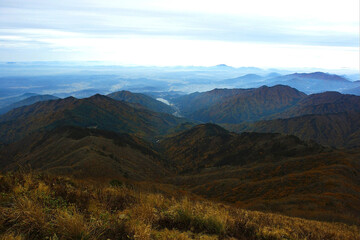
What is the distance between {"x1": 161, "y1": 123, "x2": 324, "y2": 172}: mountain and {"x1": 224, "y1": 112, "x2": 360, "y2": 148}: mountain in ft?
219

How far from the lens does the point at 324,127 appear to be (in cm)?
14412

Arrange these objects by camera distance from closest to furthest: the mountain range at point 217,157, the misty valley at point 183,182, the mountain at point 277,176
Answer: the misty valley at point 183,182 → the mountain at point 277,176 → the mountain range at point 217,157

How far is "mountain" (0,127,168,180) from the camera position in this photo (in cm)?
4339

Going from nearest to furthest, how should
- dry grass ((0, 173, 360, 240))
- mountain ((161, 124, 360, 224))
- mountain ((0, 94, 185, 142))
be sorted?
dry grass ((0, 173, 360, 240)), mountain ((161, 124, 360, 224)), mountain ((0, 94, 185, 142))

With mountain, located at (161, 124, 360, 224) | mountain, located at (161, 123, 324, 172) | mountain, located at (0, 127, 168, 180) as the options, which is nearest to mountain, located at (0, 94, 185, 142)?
mountain, located at (0, 127, 168, 180)

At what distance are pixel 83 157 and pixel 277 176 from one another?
43362 mm

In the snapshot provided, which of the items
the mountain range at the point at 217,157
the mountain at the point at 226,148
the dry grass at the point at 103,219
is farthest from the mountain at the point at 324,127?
the dry grass at the point at 103,219

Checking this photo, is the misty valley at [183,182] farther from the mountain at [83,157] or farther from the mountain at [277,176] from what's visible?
the mountain at [83,157]

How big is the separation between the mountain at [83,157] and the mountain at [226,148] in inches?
638

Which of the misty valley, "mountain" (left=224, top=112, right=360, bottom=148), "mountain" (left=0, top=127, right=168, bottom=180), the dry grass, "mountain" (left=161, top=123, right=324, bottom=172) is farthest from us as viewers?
"mountain" (left=224, top=112, right=360, bottom=148)

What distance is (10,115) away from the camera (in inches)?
7549

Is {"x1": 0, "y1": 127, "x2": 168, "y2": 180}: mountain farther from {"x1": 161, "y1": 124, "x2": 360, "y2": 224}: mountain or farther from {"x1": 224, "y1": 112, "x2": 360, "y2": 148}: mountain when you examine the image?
{"x1": 224, "y1": 112, "x2": 360, "y2": 148}: mountain

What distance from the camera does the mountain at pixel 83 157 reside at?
43.4m

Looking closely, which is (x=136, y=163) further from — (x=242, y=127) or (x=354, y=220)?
(x=242, y=127)
